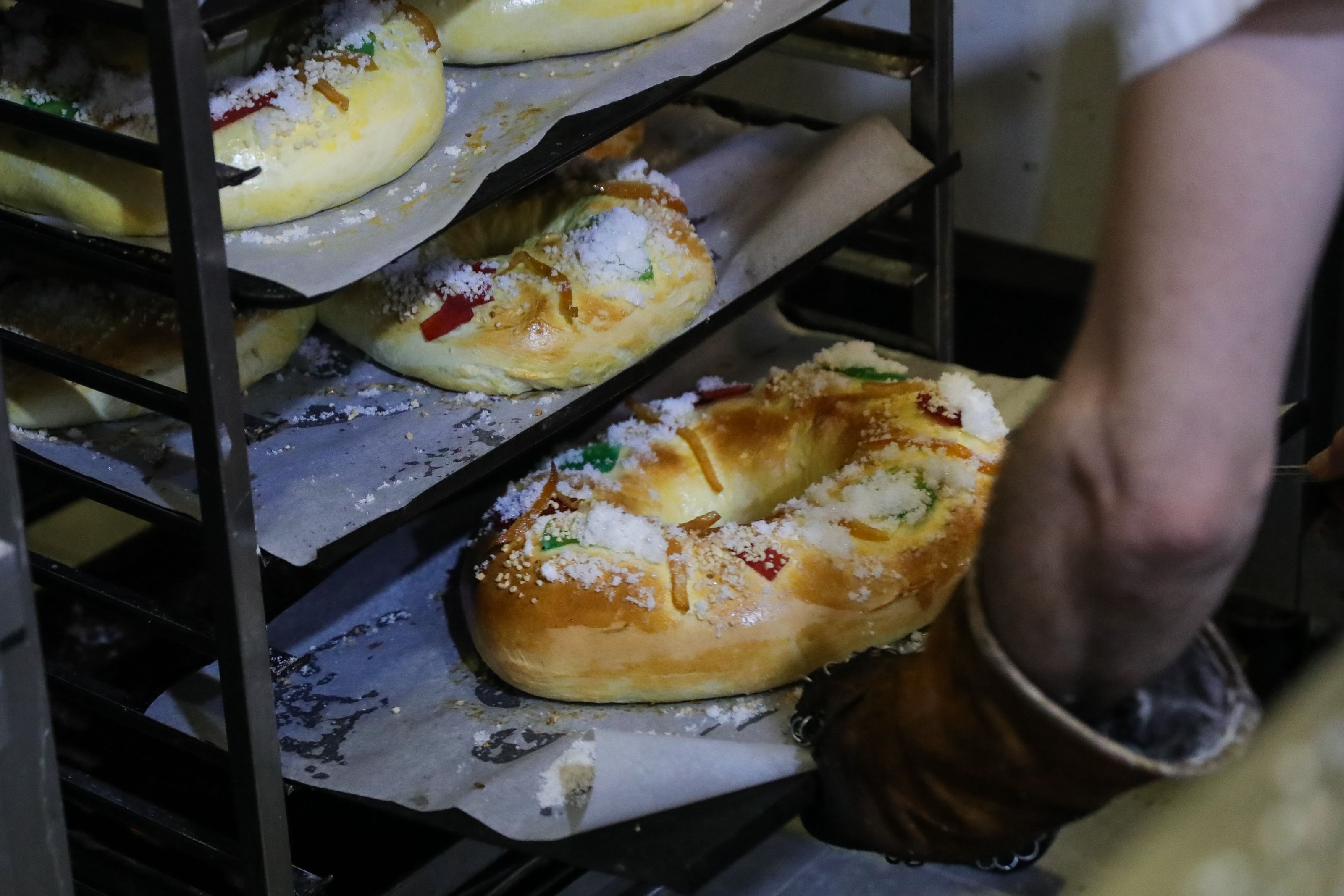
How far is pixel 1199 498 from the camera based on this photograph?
818mm

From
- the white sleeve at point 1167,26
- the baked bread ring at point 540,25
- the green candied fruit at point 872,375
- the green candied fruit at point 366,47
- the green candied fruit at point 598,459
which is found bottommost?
Result: the green candied fruit at point 598,459

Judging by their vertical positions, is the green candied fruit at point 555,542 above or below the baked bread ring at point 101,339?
below

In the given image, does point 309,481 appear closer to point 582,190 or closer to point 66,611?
point 582,190

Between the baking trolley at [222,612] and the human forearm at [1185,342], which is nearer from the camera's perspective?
the human forearm at [1185,342]

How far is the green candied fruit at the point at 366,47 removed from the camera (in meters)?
1.42

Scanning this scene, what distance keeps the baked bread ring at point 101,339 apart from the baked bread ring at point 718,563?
32 centimetres

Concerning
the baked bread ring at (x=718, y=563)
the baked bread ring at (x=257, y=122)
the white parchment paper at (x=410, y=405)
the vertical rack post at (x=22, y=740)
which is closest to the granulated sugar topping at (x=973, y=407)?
the baked bread ring at (x=718, y=563)

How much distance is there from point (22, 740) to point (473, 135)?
0.72m

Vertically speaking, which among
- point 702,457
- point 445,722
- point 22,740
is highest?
point 22,740

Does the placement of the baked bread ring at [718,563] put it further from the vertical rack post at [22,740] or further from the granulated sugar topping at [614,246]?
the vertical rack post at [22,740]

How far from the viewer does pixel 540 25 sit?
1583 mm

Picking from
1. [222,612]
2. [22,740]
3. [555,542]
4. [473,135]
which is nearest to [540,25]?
[473,135]

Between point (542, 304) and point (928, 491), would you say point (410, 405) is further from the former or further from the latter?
point (928, 491)

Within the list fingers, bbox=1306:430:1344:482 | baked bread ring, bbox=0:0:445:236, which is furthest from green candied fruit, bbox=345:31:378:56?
fingers, bbox=1306:430:1344:482
